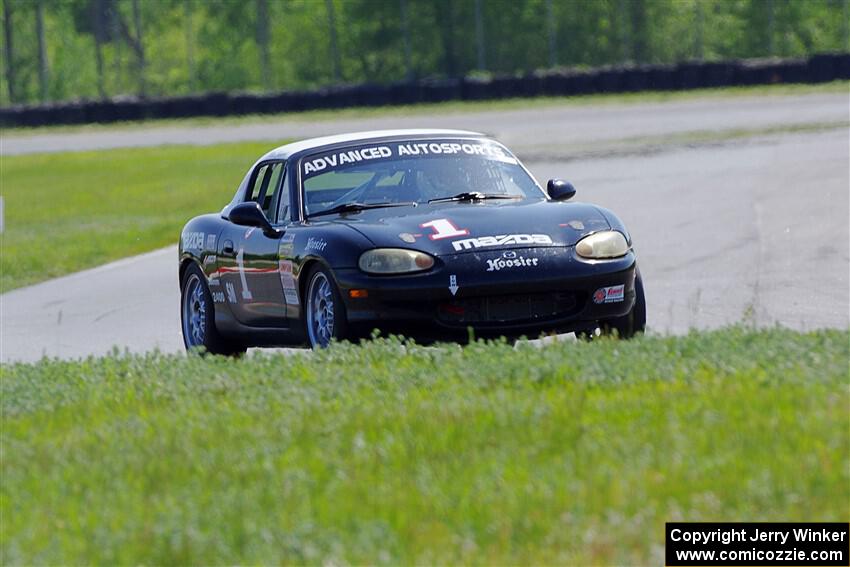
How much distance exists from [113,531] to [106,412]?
224cm

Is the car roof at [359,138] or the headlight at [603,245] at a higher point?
the car roof at [359,138]

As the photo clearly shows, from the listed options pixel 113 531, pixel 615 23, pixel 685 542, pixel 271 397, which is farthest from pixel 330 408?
pixel 615 23

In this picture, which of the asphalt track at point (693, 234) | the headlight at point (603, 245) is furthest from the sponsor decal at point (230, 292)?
the headlight at point (603, 245)

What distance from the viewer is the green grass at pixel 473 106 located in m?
46.8

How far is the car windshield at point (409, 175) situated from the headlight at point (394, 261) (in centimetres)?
117

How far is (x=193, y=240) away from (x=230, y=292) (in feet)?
2.93

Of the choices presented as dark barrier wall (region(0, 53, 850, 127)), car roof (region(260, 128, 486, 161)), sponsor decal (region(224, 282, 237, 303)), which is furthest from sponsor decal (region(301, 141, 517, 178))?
dark barrier wall (region(0, 53, 850, 127))

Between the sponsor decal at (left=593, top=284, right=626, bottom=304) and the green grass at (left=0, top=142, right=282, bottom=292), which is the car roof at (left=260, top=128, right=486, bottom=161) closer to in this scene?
the sponsor decal at (left=593, top=284, right=626, bottom=304)

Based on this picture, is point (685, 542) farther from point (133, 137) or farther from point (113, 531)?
point (133, 137)

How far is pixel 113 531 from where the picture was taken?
483 cm

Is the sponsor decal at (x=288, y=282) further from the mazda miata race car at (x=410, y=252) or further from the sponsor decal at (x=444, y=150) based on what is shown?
the sponsor decal at (x=444, y=150)

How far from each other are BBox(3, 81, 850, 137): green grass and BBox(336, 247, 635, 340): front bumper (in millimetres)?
36541

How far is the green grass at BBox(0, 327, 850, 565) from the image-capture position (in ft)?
15.0

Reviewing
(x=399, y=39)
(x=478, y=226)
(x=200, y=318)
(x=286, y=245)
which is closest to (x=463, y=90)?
(x=399, y=39)
